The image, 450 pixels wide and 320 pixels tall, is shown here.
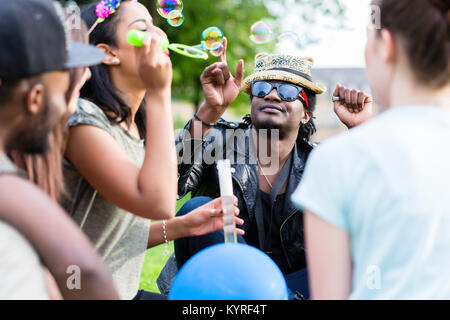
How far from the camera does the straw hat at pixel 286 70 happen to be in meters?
3.55

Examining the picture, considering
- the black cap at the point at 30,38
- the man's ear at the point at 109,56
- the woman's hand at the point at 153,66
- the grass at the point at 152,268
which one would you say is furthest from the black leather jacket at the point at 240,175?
the black cap at the point at 30,38

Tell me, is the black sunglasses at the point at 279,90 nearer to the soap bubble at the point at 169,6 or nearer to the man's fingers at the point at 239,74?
the man's fingers at the point at 239,74

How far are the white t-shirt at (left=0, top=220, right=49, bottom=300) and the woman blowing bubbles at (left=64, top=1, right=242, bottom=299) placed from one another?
0.66 metres

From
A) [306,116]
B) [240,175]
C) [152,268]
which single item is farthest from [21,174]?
[152,268]

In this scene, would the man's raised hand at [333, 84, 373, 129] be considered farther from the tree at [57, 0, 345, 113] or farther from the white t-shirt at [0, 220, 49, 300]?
the tree at [57, 0, 345, 113]

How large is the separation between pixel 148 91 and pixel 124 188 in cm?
38

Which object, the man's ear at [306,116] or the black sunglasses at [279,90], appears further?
the man's ear at [306,116]

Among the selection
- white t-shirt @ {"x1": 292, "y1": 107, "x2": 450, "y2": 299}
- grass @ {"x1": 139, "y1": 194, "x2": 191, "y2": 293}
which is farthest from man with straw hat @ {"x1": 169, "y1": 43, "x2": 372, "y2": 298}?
white t-shirt @ {"x1": 292, "y1": 107, "x2": 450, "y2": 299}

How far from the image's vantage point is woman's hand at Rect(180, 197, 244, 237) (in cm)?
262

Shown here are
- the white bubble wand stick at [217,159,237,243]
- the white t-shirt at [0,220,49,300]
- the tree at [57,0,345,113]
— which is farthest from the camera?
the tree at [57,0,345,113]

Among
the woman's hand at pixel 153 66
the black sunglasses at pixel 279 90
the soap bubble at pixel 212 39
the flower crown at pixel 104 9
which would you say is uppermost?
the flower crown at pixel 104 9

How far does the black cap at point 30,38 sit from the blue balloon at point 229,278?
0.91 metres

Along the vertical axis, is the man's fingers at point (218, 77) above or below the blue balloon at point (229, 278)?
above

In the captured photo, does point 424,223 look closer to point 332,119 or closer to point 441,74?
point 441,74
